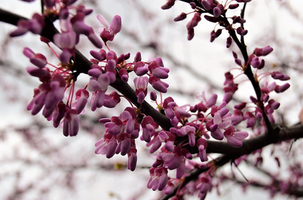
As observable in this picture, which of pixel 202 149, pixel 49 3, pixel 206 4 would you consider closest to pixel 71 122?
pixel 49 3

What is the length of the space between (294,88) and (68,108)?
→ 3594 mm

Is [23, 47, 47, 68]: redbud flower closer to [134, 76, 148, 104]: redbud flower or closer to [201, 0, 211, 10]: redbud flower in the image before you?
[134, 76, 148, 104]: redbud flower

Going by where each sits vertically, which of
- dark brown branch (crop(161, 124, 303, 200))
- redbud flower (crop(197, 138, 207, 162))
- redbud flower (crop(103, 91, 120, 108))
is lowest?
dark brown branch (crop(161, 124, 303, 200))

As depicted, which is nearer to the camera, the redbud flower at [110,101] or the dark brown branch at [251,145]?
the redbud flower at [110,101]

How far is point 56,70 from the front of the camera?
79 cm

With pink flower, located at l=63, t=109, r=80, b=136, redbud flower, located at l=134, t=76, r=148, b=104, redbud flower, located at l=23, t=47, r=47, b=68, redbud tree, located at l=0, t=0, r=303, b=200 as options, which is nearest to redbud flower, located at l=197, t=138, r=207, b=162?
redbud tree, located at l=0, t=0, r=303, b=200

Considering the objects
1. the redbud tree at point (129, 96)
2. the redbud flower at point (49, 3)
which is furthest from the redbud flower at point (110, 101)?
the redbud flower at point (49, 3)

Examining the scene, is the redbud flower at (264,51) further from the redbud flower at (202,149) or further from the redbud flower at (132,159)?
the redbud flower at (132,159)

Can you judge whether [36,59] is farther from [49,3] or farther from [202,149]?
[202,149]

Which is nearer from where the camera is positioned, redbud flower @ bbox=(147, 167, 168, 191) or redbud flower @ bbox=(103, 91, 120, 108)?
redbud flower @ bbox=(103, 91, 120, 108)

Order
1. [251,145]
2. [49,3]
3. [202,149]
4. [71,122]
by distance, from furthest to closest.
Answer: [251,145]
[202,149]
[71,122]
[49,3]

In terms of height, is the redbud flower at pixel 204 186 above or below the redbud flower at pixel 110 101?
below

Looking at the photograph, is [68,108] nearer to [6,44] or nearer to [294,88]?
[294,88]

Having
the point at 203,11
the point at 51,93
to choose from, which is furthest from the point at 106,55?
the point at 203,11
